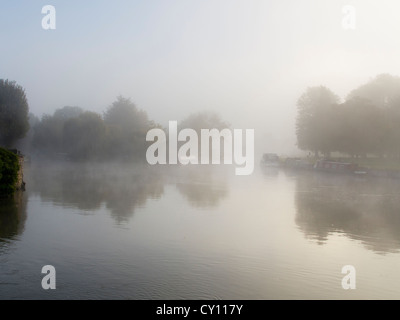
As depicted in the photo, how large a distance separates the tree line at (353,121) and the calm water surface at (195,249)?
39502 mm

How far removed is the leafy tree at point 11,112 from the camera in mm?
58125

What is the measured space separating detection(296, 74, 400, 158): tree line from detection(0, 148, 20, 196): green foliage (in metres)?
47.5

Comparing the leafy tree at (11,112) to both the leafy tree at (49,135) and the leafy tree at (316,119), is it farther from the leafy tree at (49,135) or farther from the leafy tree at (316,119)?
the leafy tree at (316,119)

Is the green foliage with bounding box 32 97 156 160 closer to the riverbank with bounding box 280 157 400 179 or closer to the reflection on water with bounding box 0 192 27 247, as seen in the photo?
the riverbank with bounding box 280 157 400 179

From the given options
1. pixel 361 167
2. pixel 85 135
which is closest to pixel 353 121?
pixel 361 167

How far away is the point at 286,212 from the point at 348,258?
784 centimetres

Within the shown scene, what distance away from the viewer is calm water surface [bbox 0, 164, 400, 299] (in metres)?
8.41

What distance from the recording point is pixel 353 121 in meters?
59.7

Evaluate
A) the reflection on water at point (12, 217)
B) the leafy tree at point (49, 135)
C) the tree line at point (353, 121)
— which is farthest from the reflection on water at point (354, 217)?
the leafy tree at point (49, 135)

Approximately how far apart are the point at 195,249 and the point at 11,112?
53.5 m

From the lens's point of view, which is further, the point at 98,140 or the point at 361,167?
the point at 98,140

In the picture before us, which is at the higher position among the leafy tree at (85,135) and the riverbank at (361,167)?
the leafy tree at (85,135)

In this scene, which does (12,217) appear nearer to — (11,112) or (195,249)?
(195,249)
